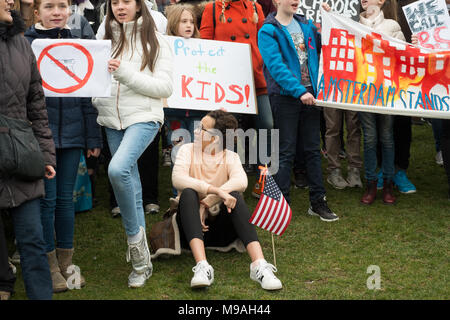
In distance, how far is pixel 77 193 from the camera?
270 inches

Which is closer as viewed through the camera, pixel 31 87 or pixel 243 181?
pixel 31 87

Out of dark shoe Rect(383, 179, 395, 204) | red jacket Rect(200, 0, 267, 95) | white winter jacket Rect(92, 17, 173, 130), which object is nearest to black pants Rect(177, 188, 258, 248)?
white winter jacket Rect(92, 17, 173, 130)

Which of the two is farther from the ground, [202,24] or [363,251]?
[202,24]

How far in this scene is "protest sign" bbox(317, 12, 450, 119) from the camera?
6.66m

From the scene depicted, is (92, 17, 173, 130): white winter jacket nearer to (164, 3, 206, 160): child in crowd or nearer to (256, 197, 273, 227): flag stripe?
(256, 197, 273, 227): flag stripe

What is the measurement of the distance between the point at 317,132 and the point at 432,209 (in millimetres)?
1484

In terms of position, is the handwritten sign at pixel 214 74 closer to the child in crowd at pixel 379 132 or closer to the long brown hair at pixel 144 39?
the child in crowd at pixel 379 132

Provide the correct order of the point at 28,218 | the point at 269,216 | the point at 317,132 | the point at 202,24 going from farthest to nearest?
1. the point at 202,24
2. the point at 317,132
3. the point at 269,216
4. the point at 28,218

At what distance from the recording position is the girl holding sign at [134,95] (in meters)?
4.82

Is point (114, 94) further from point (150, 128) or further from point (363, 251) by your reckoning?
point (363, 251)

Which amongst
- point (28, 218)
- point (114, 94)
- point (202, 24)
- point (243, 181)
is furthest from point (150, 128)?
point (202, 24)

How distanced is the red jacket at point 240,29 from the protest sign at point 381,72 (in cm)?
79

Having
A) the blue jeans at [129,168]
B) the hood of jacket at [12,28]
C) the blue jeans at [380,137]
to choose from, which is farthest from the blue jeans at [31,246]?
the blue jeans at [380,137]

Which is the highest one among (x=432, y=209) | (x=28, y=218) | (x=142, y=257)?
(x=28, y=218)
